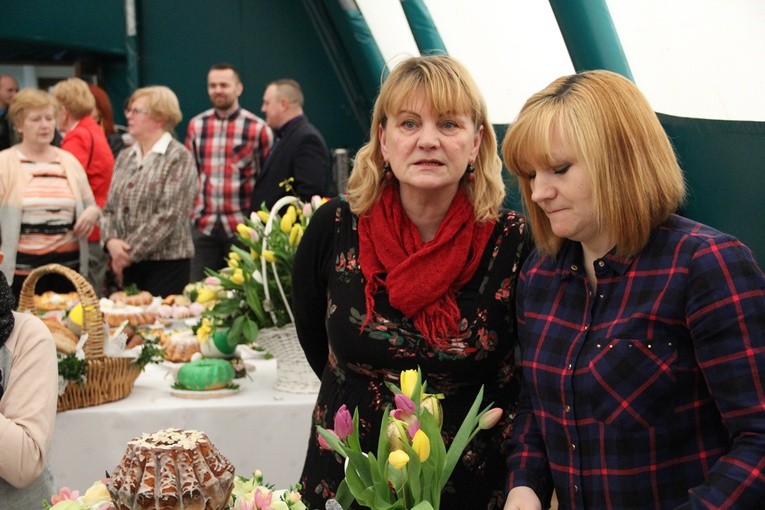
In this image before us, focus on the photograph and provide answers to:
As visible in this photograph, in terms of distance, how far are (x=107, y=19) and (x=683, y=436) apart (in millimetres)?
9916

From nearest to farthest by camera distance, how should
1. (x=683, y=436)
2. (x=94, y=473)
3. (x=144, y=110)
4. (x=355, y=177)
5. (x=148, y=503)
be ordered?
(x=148, y=503), (x=683, y=436), (x=355, y=177), (x=94, y=473), (x=144, y=110)

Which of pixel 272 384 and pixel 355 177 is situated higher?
pixel 355 177

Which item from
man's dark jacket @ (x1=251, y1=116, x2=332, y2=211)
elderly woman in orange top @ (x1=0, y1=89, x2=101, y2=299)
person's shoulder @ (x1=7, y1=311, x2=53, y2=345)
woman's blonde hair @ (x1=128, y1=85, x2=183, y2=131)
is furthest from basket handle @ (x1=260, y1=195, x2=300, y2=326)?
man's dark jacket @ (x1=251, y1=116, x2=332, y2=211)

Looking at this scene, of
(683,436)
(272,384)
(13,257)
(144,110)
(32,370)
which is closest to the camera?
(683,436)

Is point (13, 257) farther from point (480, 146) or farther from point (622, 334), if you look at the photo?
point (622, 334)

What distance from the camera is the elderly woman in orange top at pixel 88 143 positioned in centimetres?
578

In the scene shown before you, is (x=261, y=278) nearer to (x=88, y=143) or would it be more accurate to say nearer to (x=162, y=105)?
(x=162, y=105)

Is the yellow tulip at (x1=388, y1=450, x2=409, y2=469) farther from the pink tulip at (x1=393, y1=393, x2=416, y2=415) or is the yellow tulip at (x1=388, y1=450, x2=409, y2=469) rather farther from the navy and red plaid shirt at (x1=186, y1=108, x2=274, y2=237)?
the navy and red plaid shirt at (x1=186, y1=108, x2=274, y2=237)

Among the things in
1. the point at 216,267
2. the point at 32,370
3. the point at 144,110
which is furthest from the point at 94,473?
the point at 216,267

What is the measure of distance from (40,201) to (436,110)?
332cm

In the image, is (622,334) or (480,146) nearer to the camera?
(622,334)

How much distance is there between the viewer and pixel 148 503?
1311mm

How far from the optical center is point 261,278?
2.97 m

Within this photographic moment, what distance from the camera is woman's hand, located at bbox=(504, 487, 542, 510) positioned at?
155 centimetres
